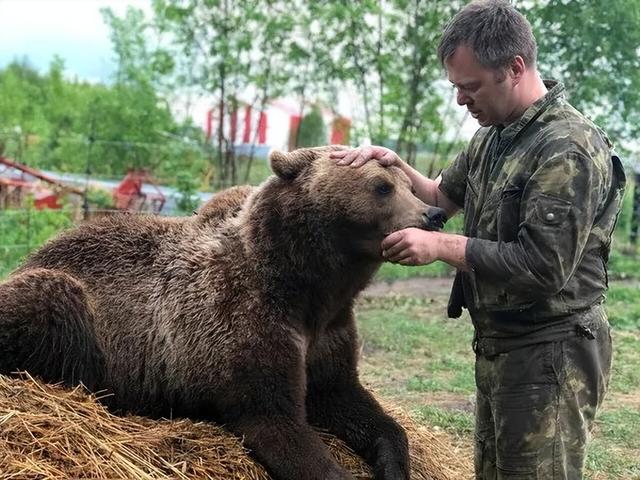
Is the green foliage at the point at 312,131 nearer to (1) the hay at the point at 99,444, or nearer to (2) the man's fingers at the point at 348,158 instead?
(2) the man's fingers at the point at 348,158

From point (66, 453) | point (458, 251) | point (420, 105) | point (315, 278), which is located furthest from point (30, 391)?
point (420, 105)

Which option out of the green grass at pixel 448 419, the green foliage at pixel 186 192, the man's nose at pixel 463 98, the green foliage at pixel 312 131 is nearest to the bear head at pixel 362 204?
the man's nose at pixel 463 98

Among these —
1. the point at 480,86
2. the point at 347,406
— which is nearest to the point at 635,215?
the point at 347,406

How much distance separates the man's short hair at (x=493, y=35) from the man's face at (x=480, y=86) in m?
0.03

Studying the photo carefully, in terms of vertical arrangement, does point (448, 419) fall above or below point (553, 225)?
below

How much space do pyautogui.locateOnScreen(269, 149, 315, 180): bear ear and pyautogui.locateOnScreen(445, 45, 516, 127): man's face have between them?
887 millimetres

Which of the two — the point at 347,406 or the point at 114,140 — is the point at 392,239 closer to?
the point at 347,406

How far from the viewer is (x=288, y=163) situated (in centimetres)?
392

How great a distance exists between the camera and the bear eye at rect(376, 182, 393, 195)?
373 centimetres

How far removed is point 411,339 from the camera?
953cm

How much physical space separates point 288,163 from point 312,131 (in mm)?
12903

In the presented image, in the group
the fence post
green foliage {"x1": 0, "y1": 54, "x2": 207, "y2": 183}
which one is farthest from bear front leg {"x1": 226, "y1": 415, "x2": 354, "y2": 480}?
the fence post

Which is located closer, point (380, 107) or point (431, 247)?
point (431, 247)

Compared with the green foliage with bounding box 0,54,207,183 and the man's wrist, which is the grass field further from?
the man's wrist
